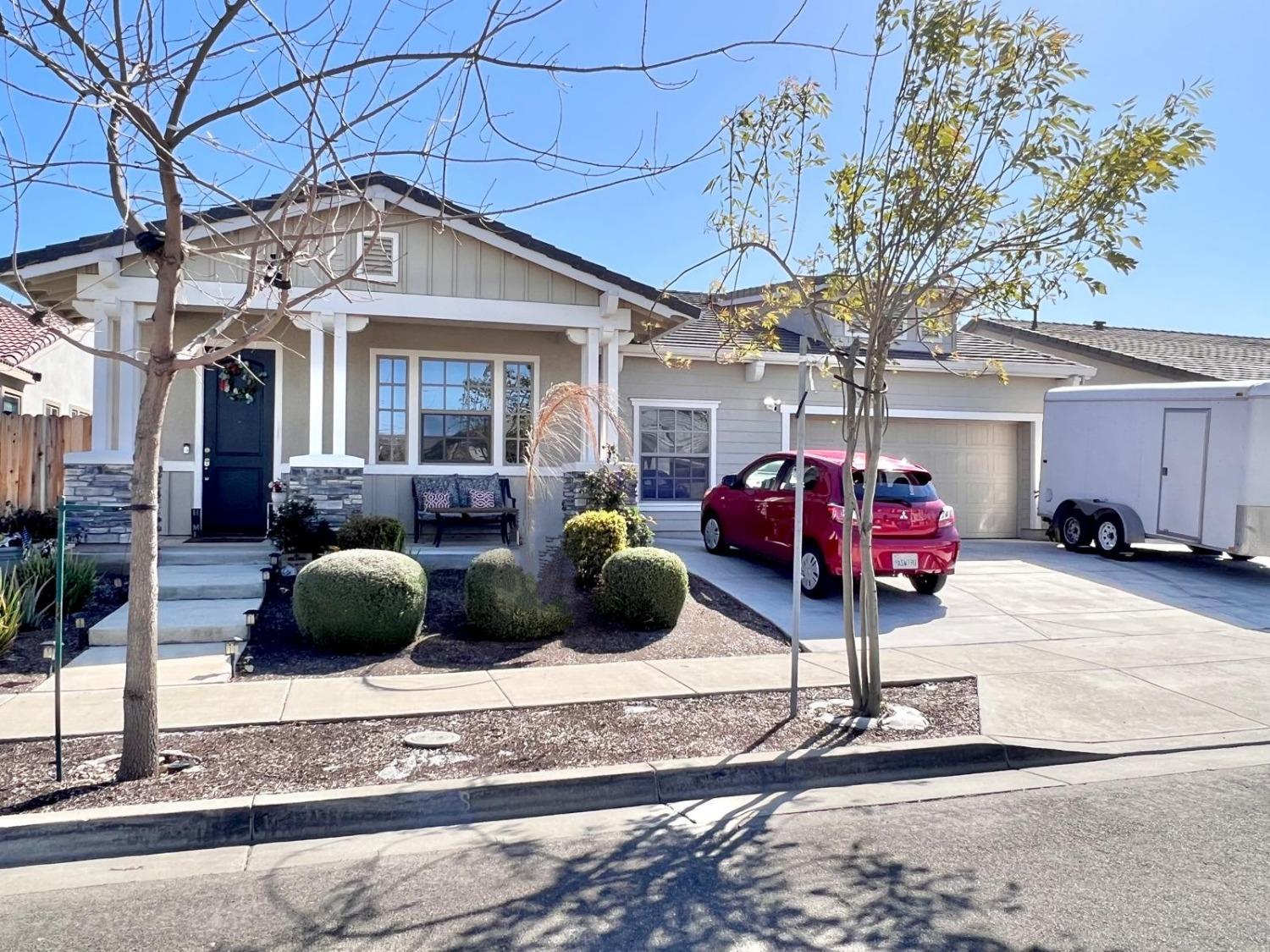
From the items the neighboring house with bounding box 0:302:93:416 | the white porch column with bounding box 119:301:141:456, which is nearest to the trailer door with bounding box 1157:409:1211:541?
the white porch column with bounding box 119:301:141:456

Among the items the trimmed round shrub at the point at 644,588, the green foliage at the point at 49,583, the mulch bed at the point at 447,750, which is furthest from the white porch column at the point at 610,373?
the green foliage at the point at 49,583

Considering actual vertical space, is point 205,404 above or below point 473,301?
below

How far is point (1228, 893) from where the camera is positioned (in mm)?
4051

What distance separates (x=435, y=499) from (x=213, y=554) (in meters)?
2.88

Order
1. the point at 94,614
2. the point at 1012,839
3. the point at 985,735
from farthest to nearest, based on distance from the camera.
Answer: the point at 94,614, the point at 985,735, the point at 1012,839

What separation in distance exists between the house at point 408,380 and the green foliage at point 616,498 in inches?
19.4

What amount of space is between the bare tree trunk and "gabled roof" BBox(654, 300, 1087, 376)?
399 inches

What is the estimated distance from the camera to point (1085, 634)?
31.7 ft

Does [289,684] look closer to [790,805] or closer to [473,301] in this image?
[790,805]

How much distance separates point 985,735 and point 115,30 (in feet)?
22.0

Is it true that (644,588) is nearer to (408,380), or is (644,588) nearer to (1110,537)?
(408,380)

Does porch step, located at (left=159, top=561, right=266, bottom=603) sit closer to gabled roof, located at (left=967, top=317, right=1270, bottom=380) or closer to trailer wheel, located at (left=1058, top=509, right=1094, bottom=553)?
trailer wheel, located at (left=1058, top=509, right=1094, bottom=553)

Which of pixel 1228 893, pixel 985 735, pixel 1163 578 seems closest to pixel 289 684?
pixel 985 735

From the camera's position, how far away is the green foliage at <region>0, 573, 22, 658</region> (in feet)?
25.0
